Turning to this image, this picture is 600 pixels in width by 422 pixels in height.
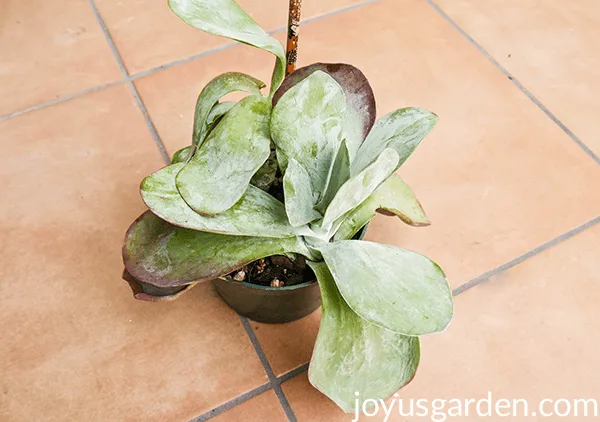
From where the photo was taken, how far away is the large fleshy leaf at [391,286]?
0.47 meters

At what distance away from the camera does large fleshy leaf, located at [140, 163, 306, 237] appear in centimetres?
47

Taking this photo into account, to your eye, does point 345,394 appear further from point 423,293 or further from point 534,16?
point 534,16

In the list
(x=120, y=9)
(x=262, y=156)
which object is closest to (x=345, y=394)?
(x=262, y=156)

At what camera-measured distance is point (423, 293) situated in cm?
49

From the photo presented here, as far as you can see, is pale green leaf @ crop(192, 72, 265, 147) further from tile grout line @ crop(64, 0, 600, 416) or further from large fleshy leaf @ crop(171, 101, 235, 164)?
tile grout line @ crop(64, 0, 600, 416)

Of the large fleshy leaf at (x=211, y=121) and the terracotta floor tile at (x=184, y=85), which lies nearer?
the large fleshy leaf at (x=211, y=121)

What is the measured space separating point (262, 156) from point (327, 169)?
7 centimetres

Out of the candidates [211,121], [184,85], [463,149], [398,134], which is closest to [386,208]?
[398,134]

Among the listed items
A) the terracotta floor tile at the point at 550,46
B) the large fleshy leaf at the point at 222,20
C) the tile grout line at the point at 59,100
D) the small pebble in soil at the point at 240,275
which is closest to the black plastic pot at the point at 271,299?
the small pebble in soil at the point at 240,275

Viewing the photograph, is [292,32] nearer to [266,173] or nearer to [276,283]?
[266,173]

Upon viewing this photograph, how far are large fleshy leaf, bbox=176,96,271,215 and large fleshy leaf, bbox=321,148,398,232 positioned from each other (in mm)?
74

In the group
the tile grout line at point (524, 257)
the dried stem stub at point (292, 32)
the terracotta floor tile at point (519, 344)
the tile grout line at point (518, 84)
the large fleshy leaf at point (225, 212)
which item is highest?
the dried stem stub at point (292, 32)

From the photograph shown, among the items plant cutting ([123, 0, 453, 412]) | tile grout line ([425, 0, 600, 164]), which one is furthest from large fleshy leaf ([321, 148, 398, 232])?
tile grout line ([425, 0, 600, 164])

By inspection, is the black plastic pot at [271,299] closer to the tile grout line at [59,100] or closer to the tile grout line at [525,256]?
the tile grout line at [525,256]
